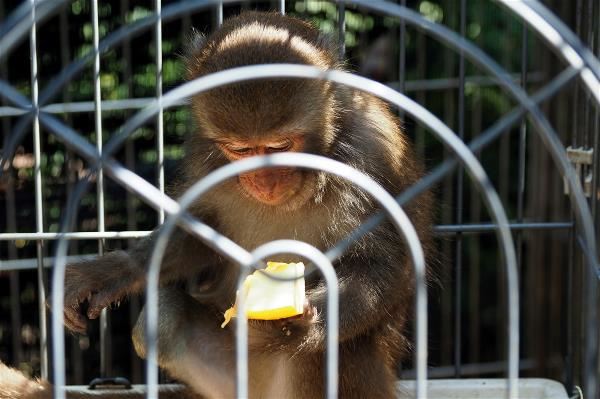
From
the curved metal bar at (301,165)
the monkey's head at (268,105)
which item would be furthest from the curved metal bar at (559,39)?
the monkey's head at (268,105)

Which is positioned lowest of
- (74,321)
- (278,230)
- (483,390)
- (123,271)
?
(483,390)

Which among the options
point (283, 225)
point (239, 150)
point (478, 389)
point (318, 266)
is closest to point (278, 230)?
point (283, 225)

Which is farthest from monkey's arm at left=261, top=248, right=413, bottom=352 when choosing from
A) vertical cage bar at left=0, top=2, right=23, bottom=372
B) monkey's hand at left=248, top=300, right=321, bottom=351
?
vertical cage bar at left=0, top=2, right=23, bottom=372

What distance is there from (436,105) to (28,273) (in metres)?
2.30

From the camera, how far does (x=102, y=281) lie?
3092 mm

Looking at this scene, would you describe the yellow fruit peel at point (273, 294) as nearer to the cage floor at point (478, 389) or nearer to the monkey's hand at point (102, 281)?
the monkey's hand at point (102, 281)

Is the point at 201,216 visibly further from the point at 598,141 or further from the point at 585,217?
the point at 585,217

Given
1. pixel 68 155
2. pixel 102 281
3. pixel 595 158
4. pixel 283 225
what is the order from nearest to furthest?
1. pixel 595 158
2. pixel 283 225
3. pixel 102 281
4. pixel 68 155

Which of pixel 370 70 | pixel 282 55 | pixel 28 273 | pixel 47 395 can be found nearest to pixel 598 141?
pixel 282 55

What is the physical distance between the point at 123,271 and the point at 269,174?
2.47 ft

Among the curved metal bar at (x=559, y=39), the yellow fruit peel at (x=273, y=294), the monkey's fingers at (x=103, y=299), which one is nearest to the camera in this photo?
the curved metal bar at (x=559, y=39)

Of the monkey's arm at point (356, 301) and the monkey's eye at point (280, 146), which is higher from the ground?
the monkey's eye at point (280, 146)

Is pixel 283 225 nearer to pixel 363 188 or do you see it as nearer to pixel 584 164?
pixel 363 188

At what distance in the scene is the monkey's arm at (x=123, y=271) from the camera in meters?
3.05
